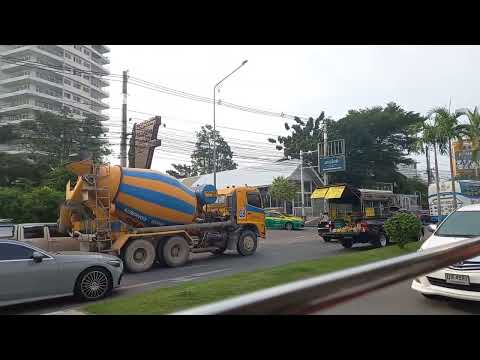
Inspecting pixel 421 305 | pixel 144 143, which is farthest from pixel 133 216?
pixel 144 143

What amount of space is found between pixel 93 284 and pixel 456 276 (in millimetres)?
6392

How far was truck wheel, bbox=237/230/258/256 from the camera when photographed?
49.6 feet

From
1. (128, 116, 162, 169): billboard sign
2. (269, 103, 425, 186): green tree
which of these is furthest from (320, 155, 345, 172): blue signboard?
(128, 116, 162, 169): billboard sign

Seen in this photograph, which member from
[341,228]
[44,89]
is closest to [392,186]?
[341,228]

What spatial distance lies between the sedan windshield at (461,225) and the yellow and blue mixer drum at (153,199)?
328 inches

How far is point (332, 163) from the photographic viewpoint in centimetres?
3772

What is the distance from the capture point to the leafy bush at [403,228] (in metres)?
13.0

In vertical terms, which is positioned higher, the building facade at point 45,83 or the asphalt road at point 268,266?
the building facade at point 45,83

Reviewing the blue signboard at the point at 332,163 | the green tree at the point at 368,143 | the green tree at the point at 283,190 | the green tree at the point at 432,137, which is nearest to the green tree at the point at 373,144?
the green tree at the point at 368,143

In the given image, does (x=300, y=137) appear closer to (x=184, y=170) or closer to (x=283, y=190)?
(x=283, y=190)

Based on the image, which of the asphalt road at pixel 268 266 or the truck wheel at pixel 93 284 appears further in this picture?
the truck wheel at pixel 93 284

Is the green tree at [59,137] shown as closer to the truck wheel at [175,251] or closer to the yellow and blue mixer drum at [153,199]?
the yellow and blue mixer drum at [153,199]

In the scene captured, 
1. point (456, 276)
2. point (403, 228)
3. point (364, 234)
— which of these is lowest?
point (456, 276)
